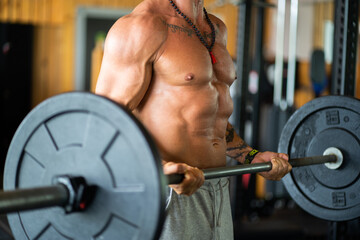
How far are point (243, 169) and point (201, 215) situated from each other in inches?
8.0

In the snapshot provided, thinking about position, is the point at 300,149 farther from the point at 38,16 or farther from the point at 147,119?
the point at 38,16

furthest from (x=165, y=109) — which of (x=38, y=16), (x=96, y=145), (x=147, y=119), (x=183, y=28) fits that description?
(x=38, y=16)

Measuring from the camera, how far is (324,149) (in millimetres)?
1586

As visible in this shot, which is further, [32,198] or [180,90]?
[180,90]

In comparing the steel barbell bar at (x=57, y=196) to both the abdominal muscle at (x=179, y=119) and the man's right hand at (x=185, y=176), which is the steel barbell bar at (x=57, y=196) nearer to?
the man's right hand at (x=185, y=176)

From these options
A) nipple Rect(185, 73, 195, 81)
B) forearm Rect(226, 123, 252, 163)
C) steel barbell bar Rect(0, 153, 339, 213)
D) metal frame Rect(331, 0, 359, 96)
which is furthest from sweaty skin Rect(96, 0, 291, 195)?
metal frame Rect(331, 0, 359, 96)

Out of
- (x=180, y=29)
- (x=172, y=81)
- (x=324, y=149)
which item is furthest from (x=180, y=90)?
(x=324, y=149)

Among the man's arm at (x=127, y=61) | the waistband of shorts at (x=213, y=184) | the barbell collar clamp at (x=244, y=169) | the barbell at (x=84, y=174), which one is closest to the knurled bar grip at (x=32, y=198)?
the barbell at (x=84, y=174)

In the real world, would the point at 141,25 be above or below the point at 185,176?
above

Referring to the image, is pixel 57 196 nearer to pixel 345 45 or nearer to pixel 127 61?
pixel 127 61

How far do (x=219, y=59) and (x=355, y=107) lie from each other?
514mm

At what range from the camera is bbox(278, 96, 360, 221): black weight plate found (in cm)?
152

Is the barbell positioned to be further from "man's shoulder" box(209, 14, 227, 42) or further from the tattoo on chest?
"man's shoulder" box(209, 14, 227, 42)

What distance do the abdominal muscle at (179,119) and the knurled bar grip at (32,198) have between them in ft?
1.47
